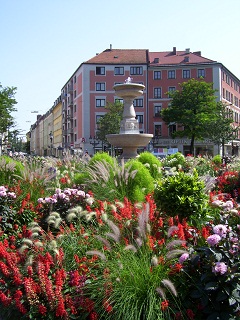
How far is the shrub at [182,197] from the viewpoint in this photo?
5.71 meters

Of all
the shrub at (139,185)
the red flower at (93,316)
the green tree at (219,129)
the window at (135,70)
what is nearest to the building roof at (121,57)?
the window at (135,70)

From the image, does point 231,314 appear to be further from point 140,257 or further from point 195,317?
point 140,257

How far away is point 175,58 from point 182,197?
65.0 metres

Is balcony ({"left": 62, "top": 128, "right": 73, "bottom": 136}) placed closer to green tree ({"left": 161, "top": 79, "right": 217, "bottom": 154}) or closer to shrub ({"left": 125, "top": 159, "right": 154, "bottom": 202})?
green tree ({"left": 161, "top": 79, "right": 217, "bottom": 154})

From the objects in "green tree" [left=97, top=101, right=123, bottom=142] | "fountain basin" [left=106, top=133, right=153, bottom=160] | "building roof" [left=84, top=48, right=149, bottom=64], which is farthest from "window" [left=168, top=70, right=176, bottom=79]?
"fountain basin" [left=106, top=133, right=153, bottom=160]

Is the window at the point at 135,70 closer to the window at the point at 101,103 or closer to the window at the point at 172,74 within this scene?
the window at the point at 172,74

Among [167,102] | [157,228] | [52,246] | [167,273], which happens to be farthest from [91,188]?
[167,102]

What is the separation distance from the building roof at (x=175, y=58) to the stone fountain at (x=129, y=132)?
4911cm

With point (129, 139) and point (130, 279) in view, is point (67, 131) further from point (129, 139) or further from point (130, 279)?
point (130, 279)

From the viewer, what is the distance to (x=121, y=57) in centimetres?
6769

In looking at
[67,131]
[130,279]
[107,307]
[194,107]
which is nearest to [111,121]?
[194,107]

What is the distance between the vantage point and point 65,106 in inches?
3447

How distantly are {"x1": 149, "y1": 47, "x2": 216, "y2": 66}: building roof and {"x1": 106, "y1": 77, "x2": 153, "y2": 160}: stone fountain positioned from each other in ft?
161

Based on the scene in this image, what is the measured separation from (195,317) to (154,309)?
0.39 m
